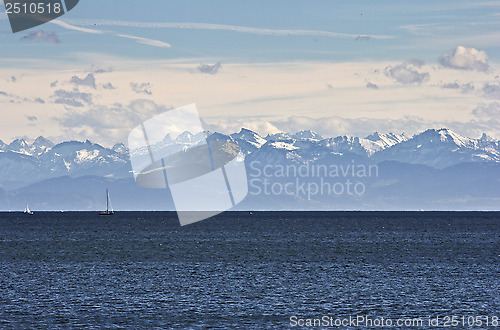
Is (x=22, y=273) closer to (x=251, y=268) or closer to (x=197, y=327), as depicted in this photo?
(x=251, y=268)

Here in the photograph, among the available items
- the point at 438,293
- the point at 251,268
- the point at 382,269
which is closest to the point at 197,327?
the point at 438,293

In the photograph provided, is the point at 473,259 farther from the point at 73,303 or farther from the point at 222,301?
the point at 73,303

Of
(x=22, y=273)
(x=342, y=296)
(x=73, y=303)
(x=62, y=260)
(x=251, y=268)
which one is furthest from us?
(x=62, y=260)

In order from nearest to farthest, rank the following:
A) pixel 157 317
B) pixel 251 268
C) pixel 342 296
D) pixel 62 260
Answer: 1. pixel 157 317
2. pixel 342 296
3. pixel 251 268
4. pixel 62 260

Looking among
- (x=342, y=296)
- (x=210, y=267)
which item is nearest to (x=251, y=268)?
(x=210, y=267)

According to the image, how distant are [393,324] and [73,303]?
32551 millimetres

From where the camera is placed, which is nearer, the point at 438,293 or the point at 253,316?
the point at 253,316

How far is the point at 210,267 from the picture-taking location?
105375 millimetres

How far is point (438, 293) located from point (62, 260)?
67132 millimetres

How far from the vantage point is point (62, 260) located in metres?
118

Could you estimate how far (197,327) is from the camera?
59.9 metres

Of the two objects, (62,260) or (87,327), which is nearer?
(87,327)

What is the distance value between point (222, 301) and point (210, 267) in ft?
108

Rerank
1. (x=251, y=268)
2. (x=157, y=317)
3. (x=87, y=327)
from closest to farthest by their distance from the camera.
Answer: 1. (x=87, y=327)
2. (x=157, y=317)
3. (x=251, y=268)
